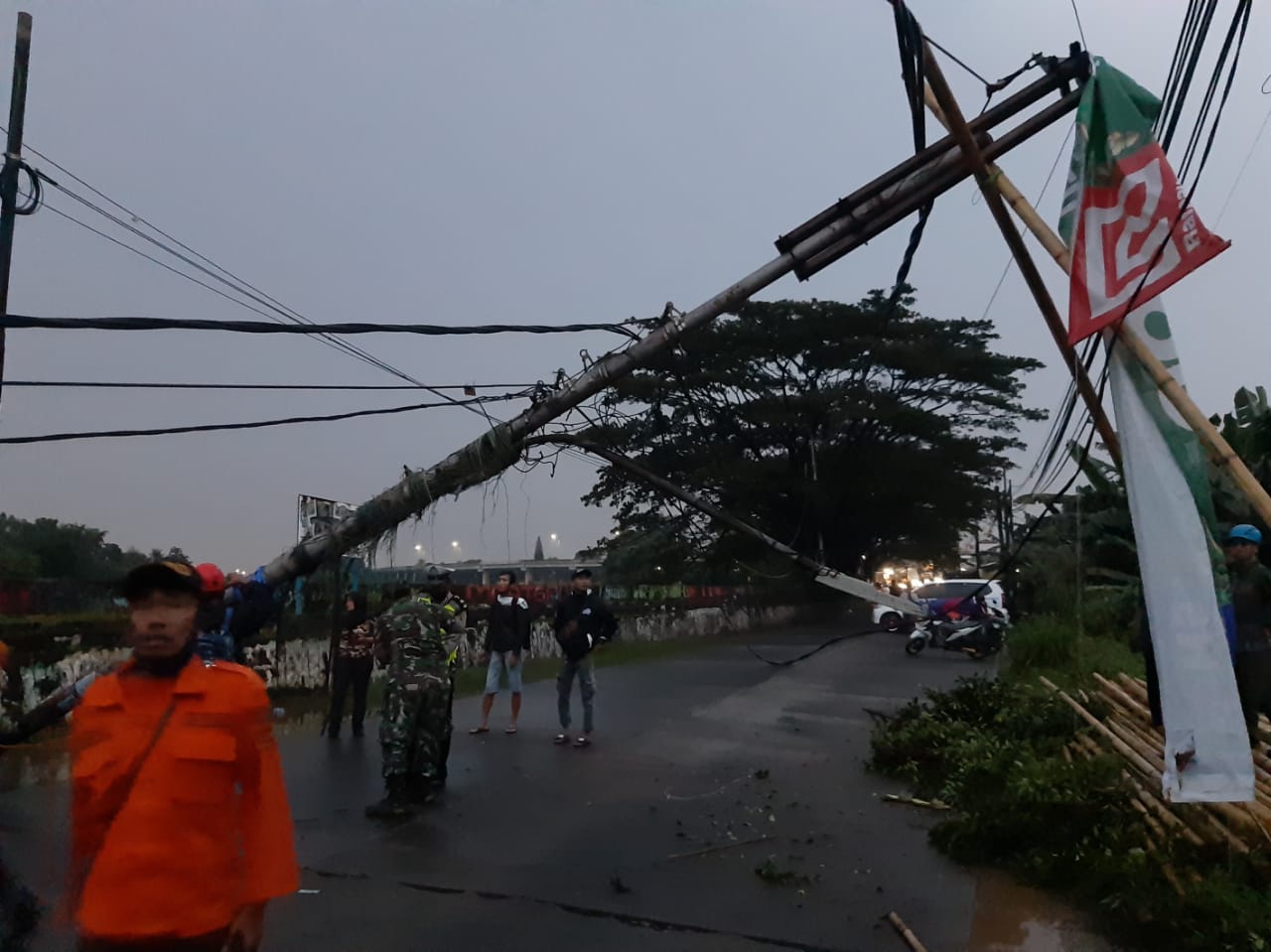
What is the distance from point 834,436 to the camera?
35750 mm

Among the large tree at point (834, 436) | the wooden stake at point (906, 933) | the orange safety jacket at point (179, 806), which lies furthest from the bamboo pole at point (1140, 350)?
the large tree at point (834, 436)

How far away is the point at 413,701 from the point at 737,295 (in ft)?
12.3

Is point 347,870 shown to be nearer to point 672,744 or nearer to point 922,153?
point 672,744

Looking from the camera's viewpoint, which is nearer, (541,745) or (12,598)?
(541,745)

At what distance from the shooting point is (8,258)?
27.7ft

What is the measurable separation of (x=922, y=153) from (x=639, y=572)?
3431cm

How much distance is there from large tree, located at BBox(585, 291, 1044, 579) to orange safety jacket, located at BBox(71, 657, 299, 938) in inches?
1139

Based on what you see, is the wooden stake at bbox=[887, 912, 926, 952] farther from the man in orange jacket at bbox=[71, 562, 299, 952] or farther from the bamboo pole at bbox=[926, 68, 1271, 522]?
the man in orange jacket at bbox=[71, 562, 299, 952]

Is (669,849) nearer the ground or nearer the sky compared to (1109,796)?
Answer: nearer the ground

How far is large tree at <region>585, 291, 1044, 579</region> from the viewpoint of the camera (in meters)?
34.0

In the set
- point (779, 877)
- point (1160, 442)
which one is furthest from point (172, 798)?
point (1160, 442)

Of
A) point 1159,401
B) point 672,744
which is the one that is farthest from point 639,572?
point 1159,401

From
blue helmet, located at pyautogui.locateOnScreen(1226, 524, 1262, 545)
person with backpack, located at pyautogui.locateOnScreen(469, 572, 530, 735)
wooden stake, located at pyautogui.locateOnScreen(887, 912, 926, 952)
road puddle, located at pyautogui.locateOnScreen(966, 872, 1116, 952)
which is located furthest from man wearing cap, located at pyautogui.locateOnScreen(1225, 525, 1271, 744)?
person with backpack, located at pyautogui.locateOnScreen(469, 572, 530, 735)

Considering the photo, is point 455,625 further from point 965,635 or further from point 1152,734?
point 965,635
